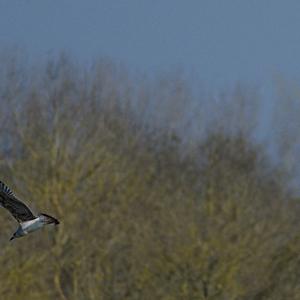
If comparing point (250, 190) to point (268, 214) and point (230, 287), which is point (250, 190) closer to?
point (268, 214)

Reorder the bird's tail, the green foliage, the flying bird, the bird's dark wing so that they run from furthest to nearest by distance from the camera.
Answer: the green foliage < the bird's dark wing < the flying bird < the bird's tail

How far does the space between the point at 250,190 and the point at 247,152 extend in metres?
9.34

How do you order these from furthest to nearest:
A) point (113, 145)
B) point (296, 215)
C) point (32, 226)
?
point (113, 145) → point (296, 215) → point (32, 226)

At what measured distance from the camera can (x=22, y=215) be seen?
1149cm

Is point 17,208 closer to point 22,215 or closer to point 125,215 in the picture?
point 22,215

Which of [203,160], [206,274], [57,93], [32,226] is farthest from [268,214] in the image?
[32,226]

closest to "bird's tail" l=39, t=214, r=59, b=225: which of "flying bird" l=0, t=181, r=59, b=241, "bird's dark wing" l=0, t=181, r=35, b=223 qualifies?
"flying bird" l=0, t=181, r=59, b=241

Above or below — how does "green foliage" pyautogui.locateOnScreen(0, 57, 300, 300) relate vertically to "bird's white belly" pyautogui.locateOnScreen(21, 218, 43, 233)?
above

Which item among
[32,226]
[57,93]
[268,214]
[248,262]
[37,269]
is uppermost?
[57,93]

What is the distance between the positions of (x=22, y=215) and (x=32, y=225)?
0.71 ft

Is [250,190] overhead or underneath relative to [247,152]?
underneath

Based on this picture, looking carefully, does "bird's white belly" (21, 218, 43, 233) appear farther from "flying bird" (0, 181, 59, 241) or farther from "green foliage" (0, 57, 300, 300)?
"green foliage" (0, 57, 300, 300)

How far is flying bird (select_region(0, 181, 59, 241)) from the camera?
11.2m

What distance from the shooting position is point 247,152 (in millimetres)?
47281
